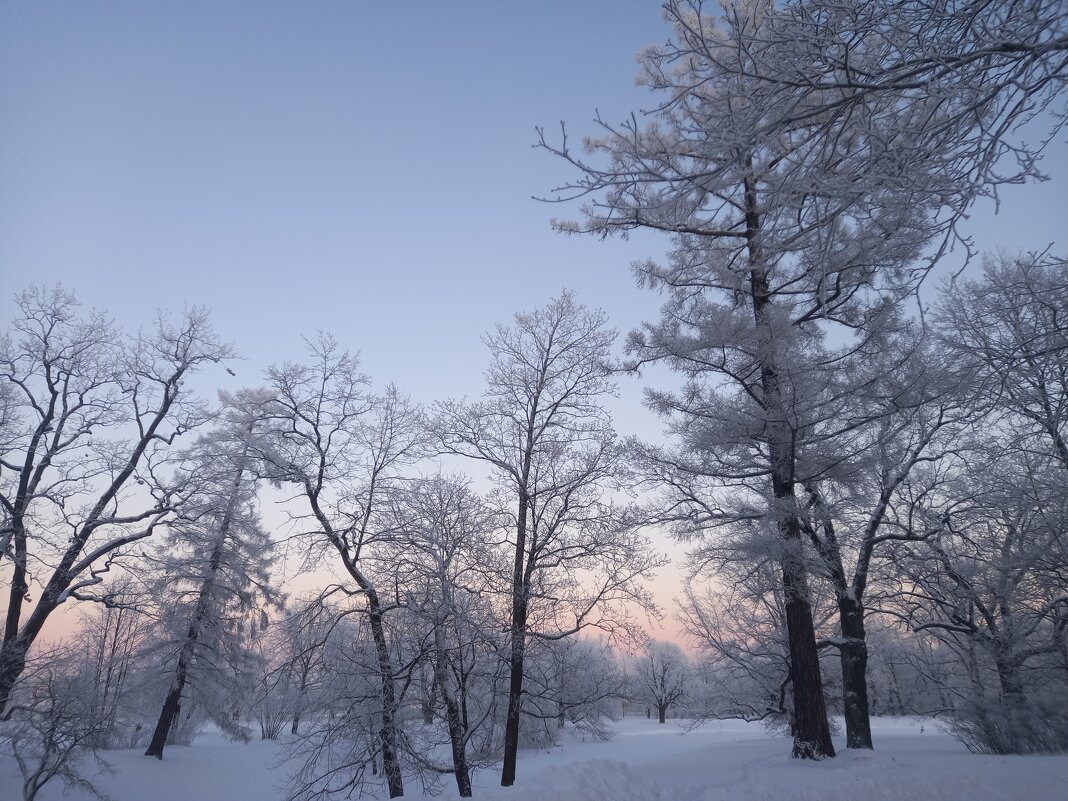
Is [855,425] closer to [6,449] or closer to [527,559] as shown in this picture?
[527,559]

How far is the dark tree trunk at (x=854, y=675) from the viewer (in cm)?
1222

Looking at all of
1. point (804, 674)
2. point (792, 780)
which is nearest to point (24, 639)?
point (792, 780)

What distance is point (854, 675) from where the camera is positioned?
41.1ft

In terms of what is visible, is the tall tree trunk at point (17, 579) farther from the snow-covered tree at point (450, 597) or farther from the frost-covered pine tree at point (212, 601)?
the snow-covered tree at point (450, 597)

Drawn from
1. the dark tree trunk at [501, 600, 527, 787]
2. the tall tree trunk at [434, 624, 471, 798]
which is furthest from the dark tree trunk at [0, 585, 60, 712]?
the dark tree trunk at [501, 600, 527, 787]

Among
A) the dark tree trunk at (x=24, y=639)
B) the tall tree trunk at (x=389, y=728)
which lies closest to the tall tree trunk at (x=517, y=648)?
the tall tree trunk at (x=389, y=728)

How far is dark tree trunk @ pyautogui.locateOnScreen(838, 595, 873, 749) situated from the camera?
12219mm

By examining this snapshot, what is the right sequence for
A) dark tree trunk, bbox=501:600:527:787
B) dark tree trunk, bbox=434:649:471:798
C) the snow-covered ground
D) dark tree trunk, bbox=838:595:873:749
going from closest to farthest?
the snow-covered ground → dark tree trunk, bbox=434:649:471:798 → dark tree trunk, bbox=501:600:527:787 → dark tree trunk, bbox=838:595:873:749

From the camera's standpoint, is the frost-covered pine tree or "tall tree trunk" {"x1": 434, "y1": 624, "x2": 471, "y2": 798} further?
the frost-covered pine tree

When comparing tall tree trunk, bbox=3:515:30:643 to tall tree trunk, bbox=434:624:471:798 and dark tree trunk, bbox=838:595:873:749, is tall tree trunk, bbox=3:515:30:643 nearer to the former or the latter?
tall tree trunk, bbox=434:624:471:798

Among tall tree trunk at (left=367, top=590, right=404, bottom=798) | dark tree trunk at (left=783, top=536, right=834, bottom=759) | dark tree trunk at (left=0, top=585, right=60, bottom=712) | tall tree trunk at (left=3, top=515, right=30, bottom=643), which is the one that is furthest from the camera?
tall tree trunk at (left=3, top=515, right=30, bottom=643)

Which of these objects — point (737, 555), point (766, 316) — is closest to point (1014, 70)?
point (766, 316)

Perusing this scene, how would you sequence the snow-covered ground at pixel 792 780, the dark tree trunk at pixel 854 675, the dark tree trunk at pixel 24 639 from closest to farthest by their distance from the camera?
1. the snow-covered ground at pixel 792 780
2. the dark tree trunk at pixel 24 639
3. the dark tree trunk at pixel 854 675

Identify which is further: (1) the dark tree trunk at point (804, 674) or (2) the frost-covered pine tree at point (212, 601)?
(2) the frost-covered pine tree at point (212, 601)
